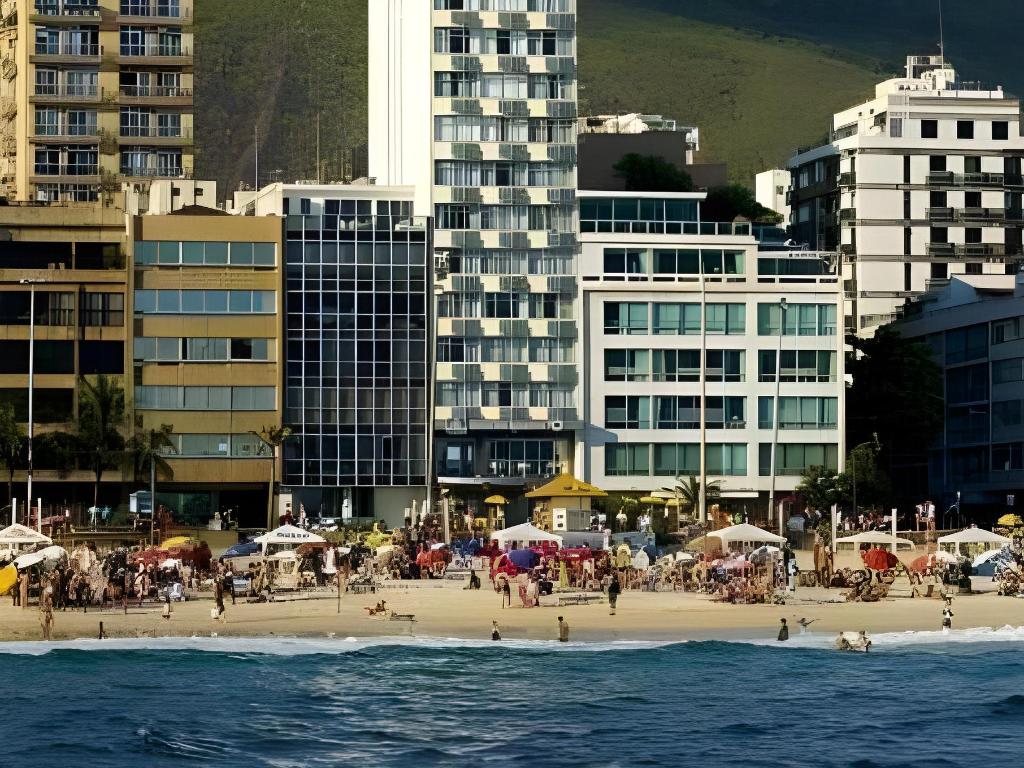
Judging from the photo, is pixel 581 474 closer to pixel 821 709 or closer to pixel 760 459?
pixel 760 459

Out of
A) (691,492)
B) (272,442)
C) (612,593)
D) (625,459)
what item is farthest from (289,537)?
(625,459)

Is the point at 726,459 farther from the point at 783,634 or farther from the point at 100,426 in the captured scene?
the point at 783,634

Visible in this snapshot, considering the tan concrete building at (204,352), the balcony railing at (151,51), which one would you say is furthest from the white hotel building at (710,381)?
the balcony railing at (151,51)

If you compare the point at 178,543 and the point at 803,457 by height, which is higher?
A: the point at 803,457

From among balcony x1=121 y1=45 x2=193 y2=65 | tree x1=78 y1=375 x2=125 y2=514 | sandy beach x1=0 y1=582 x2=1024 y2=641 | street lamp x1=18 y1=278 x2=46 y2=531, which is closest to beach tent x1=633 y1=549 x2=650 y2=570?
sandy beach x1=0 y1=582 x2=1024 y2=641

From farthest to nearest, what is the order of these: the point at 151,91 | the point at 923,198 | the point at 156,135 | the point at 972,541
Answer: the point at 156,135 < the point at 151,91 < the point at 923,198 < the point at 972,541

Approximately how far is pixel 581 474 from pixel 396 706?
59056 millimetres

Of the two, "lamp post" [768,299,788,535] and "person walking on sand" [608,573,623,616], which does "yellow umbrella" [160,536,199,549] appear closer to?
"person walking on sand" [608,573,623,616]

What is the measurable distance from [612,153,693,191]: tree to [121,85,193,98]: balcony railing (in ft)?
108

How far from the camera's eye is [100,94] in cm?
14688

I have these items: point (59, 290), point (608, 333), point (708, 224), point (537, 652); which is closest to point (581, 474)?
point (608, 333)

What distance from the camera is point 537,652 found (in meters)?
70.3

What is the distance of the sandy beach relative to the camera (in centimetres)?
7262

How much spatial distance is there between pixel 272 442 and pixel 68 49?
43.4 metres
